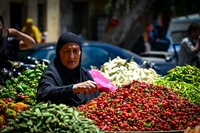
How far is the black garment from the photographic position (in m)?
8.35

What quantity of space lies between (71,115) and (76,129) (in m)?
0.22

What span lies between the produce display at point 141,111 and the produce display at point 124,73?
242 cm

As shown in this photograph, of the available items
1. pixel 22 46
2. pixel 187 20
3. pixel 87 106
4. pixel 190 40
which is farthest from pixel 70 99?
pixel 187 20

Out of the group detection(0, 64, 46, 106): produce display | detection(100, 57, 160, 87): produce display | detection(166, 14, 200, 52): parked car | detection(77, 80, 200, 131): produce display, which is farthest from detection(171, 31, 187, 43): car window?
detection(77, 80, 200, 131): produce display

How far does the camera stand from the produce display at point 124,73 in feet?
29.1

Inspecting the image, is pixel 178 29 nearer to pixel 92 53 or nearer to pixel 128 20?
pixel 128 20

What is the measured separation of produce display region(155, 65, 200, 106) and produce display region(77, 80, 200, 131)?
59cm

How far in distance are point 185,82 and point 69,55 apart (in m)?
2.34

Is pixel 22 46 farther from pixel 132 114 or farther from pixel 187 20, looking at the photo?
pixel 187 20

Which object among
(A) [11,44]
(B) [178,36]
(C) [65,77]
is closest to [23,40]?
(A) [11,44]

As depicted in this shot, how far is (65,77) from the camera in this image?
6234 millimetres

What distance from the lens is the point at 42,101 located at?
5996 millimetres

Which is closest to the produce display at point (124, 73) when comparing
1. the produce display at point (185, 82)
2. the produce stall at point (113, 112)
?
the produce display at point (185, 82)

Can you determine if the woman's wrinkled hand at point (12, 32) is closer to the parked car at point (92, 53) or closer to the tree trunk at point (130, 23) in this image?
the parked car at point (92, 53)
